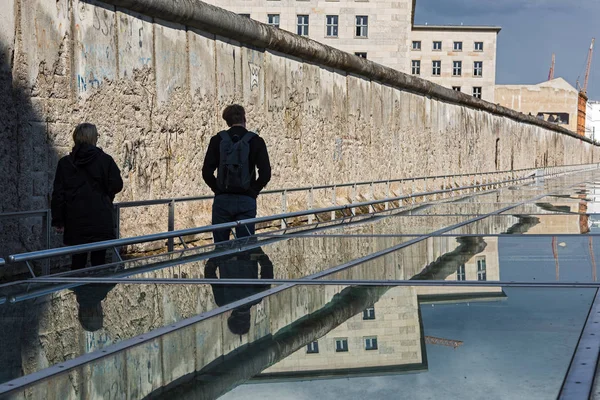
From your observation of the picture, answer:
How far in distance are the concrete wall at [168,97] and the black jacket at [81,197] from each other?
175 cm

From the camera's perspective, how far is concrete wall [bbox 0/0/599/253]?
8.78 m

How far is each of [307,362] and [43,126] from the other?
5.99 meters

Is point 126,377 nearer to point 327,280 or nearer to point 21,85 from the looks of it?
point 327,280

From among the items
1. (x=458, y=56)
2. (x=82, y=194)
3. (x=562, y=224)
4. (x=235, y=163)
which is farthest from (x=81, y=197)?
(x=458, y=56)

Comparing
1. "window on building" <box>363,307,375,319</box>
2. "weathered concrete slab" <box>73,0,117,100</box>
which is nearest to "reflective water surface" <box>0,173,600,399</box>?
"window on building" <box>363,307,375,319</box>

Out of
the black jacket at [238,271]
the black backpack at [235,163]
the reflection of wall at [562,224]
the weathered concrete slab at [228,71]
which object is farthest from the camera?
the weathered concrete slab at [228,71]

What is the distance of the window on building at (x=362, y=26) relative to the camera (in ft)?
201

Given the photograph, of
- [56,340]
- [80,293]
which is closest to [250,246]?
[80,293]

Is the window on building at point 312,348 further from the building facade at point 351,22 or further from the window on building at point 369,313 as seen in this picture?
the building facade at point 351,22

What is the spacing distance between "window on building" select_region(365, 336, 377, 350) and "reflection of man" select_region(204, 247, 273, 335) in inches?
21.4

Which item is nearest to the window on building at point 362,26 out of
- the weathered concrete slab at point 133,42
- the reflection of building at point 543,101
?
the weathered concrete slab at point 133,42

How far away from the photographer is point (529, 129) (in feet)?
167

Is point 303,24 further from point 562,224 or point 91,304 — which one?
point 91,304

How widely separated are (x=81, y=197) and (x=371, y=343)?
3.45 metres
